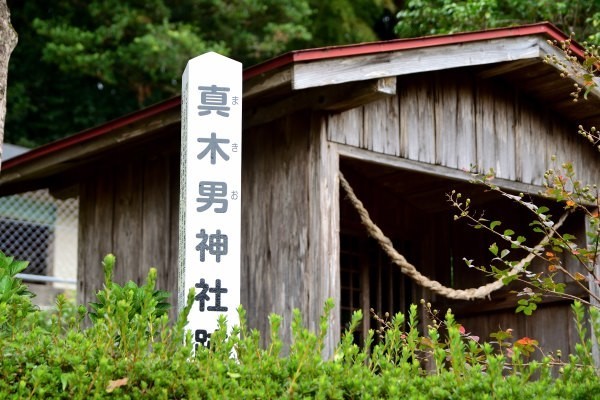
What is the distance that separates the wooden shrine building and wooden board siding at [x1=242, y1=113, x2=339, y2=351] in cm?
1

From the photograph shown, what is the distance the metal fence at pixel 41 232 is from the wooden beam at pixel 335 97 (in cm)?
870

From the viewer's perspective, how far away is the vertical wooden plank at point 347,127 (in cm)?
780

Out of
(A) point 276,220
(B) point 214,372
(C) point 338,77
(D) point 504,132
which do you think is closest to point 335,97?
(C) point 338,77

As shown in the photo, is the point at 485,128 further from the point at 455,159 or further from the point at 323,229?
the point at 323,229

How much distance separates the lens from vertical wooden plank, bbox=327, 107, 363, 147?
7805mm

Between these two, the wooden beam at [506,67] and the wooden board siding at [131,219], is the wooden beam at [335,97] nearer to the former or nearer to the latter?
the wooden board siding at [131,219]

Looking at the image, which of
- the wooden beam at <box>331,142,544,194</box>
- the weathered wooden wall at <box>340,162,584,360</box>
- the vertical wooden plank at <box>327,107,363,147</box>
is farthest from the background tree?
the vertical wooden plank at <box>327,107,363,147</box>

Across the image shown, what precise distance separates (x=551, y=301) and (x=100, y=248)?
4460mm

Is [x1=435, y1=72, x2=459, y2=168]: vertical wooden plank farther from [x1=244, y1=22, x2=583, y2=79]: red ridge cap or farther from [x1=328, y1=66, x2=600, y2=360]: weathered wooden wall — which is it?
[x1=244, y1=22, x2=583, y2=79]: red ridge cap

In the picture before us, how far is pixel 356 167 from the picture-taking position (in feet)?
33.9

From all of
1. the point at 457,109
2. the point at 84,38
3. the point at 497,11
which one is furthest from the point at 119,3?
the point at 457,109

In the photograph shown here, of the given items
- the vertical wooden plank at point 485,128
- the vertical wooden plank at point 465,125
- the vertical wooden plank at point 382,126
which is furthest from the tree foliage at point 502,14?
the vertical wooden plank at point 382,126

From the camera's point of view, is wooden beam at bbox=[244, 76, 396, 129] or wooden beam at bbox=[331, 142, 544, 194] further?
wooden beam at bbox=[331, 142, 544, 194]

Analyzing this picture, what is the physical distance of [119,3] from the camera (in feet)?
70.8
